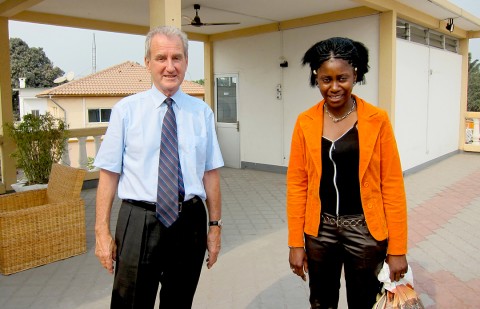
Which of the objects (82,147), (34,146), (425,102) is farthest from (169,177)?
(425,102)

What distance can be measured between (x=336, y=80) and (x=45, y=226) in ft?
10.1

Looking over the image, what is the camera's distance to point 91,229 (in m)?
5.17

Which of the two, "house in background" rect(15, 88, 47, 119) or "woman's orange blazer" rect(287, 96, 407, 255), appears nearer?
"woman's orange blazer" rect(287, 96, 407, 255)

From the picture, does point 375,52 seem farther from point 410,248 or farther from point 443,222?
point 410,248

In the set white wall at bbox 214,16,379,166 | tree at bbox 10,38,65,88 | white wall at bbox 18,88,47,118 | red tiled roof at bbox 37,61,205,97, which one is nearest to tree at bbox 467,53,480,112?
red tiled roof at bbox 37,61,205,97

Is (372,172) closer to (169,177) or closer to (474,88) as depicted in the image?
(169,177)

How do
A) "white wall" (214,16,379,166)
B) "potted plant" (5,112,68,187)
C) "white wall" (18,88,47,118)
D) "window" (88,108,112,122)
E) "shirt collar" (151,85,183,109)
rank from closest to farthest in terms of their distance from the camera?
"shirt collar" (151,85,183,109), "potted plant" (5,112,68,187), "white wall" (214,16,379,166), "window" (88,108,112,122), "white wall" (18,88,47,118)

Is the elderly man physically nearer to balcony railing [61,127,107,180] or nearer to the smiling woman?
the smiling woman

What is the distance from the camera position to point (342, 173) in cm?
206

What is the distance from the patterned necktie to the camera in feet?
6.58

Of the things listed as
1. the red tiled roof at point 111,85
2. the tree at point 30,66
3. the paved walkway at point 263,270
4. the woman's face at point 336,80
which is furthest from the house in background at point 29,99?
the woman's face at point 336,80

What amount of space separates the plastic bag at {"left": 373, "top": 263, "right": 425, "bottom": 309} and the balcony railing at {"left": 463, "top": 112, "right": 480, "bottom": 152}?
431 inches

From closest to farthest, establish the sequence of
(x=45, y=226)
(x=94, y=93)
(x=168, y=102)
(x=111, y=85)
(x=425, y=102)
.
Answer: (x=168, y=102) → (x=45, y=226) → (x=425, y=102) → (x=94, y=93) → (x=111, y=85)

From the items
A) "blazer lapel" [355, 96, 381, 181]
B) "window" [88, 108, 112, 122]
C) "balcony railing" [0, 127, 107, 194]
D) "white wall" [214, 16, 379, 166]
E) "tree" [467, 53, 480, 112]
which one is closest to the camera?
"blazer lapel" [355, 96, 381, 181]
